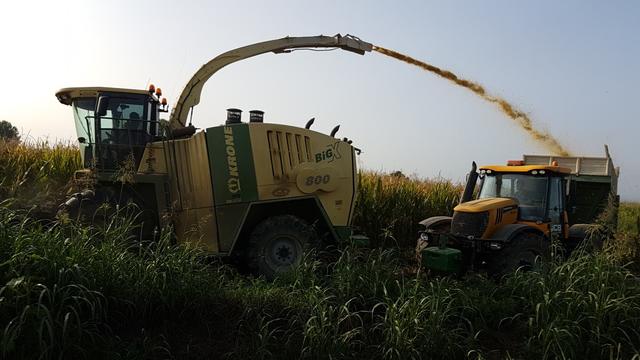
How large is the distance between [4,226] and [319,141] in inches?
179

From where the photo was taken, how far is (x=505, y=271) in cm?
692

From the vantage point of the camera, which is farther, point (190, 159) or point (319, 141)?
point (319, 141)

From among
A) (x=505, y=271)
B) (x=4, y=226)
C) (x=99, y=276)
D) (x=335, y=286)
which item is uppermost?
(x=4, y=226)

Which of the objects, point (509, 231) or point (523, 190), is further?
point (523, 190)

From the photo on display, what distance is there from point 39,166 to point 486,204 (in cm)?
746

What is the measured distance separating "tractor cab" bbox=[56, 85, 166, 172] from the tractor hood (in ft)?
15.4

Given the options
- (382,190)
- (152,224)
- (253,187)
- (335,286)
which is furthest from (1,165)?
(382,190)

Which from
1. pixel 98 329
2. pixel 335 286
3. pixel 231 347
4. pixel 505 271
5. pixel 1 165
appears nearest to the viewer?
pixel 98 329

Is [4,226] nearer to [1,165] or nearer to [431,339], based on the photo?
[431,339]

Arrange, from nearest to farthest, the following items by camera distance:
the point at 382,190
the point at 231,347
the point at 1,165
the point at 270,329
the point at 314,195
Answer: the point at 231,347 < the point at 270,329 < the point at 314,195 < the point at 1,165 < the point at 382,190

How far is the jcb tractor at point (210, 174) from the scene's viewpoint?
22.7 ft

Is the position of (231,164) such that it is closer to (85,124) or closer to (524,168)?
(85,124)

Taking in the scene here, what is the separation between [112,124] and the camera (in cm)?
704

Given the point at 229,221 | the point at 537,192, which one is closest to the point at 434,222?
the point at 537,192
